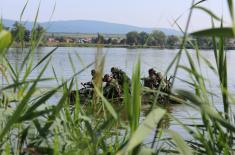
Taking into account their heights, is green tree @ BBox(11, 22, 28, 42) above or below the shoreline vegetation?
above

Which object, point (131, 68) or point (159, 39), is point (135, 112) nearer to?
point (159, 39)

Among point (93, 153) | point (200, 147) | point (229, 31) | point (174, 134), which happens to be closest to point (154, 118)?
point (174, 134)

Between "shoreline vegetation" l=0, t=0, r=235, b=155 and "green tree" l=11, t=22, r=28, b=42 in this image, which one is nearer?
"shoreline vegetation" l=0, t=0, r=235, b=155

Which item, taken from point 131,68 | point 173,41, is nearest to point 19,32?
point 173,41

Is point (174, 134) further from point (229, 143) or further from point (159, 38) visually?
point (159, 38)

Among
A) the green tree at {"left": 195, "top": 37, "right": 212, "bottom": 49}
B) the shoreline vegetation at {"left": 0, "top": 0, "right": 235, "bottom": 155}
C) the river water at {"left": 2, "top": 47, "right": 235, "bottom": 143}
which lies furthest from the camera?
the green tree at {"left": 195, "top": 37, "right": 212, "bottom": 49}

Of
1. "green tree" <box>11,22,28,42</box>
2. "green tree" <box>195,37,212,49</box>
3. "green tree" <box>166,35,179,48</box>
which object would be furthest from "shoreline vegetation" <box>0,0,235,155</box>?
"green tree" <box>195,37,212,49</box>

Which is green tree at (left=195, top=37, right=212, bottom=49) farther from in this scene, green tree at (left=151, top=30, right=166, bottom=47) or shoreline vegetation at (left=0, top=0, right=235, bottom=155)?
shoreline vegetation at (left=0, top=0, right=235, bottom=155)

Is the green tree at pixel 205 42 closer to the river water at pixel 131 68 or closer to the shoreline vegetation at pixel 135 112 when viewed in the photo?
the river water at pixel 131 68

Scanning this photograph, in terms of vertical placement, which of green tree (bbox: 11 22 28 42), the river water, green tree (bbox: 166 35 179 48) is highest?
green tree (bbox: 11 22 28 42)

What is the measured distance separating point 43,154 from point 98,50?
59 cm

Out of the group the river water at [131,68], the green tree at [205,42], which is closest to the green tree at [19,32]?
the river water at [131,68]

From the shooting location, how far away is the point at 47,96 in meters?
2.05

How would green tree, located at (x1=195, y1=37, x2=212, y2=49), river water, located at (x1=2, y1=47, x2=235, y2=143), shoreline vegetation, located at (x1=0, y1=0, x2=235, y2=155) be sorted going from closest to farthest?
shoreline vegetation, located at (x1=0, y1=0, x2=235, y2=155)
river water, located at (x1=2, y1=47, x2=235, y2=143)
green tree, located at (x1=195, y1=37, x2=212, y2=49)
